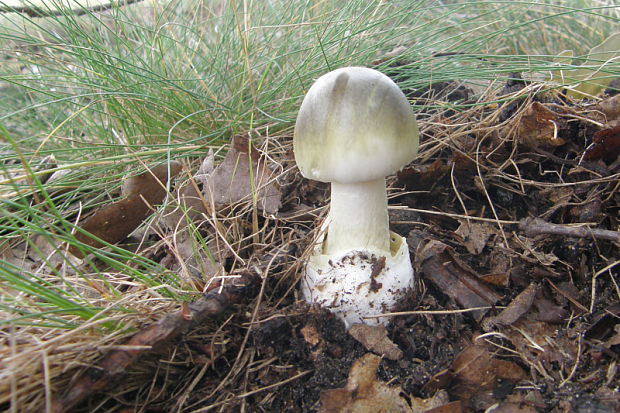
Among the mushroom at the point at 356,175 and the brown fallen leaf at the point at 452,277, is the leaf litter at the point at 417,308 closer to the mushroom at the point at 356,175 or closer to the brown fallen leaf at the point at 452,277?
the brown fallen leaf at the point at 452,277

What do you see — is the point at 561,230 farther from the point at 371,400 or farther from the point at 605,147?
the point at 371,400

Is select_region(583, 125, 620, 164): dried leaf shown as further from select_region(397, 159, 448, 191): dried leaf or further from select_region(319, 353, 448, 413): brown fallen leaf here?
select_region(319, 353, 448, 413): brown fallen leaf

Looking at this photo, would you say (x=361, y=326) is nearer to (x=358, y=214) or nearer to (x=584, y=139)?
(x=358, y=214)

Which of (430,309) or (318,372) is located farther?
(430,309)

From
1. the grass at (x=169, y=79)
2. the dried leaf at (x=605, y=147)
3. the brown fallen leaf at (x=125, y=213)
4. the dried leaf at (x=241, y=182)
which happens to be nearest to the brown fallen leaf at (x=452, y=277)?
the dried leaf at (x=241, y=182)

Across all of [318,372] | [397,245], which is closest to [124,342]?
[318,372]
